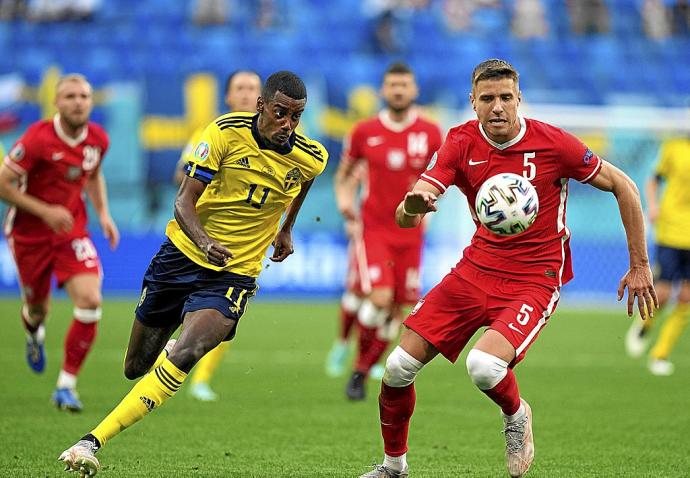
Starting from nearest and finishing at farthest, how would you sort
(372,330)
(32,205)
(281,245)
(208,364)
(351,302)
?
(281,245)
(32,205)
(208,364)
(372,330)
(351,302)

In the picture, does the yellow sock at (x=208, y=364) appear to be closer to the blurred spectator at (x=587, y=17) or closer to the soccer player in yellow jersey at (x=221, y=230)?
the soccer player in yellow jersey at (x=221, y=230)

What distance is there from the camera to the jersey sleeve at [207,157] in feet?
20.5

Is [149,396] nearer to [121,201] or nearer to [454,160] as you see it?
[454,160]

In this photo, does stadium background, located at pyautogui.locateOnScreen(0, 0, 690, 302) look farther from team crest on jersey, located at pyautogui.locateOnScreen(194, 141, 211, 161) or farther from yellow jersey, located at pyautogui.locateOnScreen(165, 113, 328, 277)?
team crest on jersey, located at pyautogui.locateOnScreen(194, 141, 211, 161)

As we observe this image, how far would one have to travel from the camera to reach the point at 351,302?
1187 cm

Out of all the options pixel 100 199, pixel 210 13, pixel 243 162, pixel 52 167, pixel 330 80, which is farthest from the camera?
pixel 210 13

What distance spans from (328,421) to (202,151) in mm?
3084

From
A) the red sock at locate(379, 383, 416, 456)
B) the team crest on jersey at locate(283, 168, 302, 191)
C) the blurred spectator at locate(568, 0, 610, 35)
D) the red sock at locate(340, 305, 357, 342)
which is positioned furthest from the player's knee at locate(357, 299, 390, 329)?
the blurred spectator at locate(568, 0, 610, 35)

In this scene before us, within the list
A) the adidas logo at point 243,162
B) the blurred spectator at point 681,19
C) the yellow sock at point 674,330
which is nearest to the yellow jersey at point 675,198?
the yellow sock at point 674,330

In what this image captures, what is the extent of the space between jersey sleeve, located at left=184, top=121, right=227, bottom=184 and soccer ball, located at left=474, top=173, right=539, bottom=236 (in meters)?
1.49

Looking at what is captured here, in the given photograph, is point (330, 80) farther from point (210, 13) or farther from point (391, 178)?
point (391, 178)

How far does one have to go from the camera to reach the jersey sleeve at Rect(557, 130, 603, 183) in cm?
615

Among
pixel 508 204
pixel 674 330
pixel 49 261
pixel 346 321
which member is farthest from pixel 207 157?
pixel 674 330

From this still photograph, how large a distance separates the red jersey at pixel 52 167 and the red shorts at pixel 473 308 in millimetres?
4263
